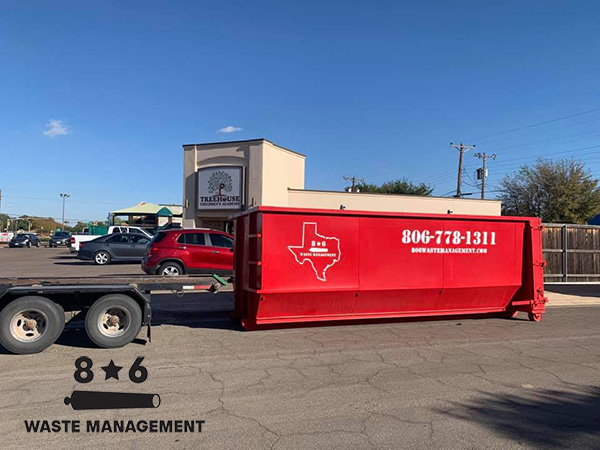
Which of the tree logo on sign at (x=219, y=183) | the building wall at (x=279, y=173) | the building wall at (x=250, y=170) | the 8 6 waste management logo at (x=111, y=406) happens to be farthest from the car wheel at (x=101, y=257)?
the 8 6 waste management logo at (x=111, y=406)

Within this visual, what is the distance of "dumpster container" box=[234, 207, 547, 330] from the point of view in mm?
8156

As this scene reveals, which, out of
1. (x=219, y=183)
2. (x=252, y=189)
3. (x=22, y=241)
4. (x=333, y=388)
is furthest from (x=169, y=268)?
(x=22, y=241)

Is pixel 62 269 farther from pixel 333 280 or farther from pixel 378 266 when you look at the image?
pixel 378 266

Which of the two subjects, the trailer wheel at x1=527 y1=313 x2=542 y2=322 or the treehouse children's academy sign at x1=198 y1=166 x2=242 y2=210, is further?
the treehouse children's academy sign at x1=198 y1=166 x2=242 y2=210

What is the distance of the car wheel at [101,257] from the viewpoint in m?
22.2

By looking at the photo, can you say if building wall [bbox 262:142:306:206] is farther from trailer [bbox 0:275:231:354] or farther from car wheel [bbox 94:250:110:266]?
trailer [bbox 0:275:231:354]

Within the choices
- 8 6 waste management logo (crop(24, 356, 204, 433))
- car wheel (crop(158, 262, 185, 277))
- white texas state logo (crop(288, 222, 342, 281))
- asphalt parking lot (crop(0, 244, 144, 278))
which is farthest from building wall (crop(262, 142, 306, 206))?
8 6 waste management logo (crop(24, 356, 204, 433))

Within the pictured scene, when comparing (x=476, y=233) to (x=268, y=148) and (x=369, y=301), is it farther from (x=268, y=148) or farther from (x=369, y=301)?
(x=268, y=148)

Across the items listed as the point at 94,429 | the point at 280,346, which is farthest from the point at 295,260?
the point at 94,429

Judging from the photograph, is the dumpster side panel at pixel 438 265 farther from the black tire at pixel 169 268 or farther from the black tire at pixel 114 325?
the black tire at pixel 169 268

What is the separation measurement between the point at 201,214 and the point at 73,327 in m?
24.7

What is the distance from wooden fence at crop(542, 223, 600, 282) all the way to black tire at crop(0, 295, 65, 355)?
15.9 m

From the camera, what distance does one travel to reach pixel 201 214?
3241 cm

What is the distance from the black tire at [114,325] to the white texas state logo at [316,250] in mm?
2848
